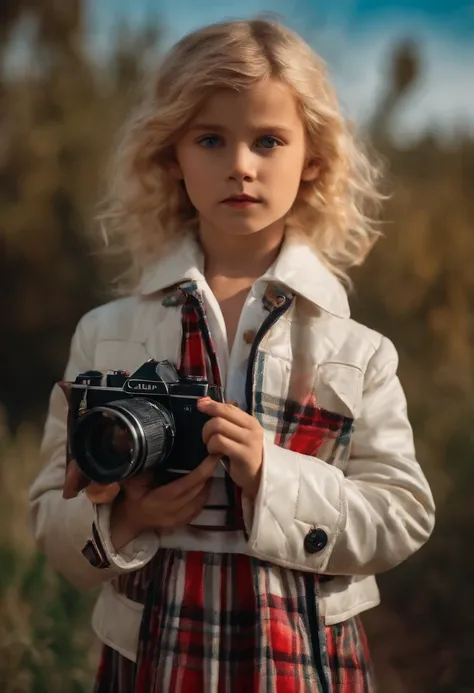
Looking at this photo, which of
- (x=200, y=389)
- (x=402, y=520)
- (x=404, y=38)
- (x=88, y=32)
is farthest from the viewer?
(x=88, y=32)

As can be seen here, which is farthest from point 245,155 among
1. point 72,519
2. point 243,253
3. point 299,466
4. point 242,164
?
point 72,519

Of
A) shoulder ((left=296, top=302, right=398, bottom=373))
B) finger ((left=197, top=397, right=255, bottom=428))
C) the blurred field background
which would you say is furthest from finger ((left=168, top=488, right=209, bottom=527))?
the blurred field background

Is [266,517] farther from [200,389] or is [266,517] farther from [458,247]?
[458,247]

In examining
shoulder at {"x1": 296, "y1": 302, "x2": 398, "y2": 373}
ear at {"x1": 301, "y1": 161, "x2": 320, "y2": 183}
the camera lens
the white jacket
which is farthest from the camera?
ear at {"x1": 301, "y1": 161, "x2": 320, "y2": 183}

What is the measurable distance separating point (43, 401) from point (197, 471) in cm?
141

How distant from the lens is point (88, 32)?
2096 millimetres

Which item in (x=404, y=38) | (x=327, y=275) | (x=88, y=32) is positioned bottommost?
(x=327, y=275)

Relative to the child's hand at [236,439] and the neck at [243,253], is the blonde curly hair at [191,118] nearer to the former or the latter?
the neck at [243,253]

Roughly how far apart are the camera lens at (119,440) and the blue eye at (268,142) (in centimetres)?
35

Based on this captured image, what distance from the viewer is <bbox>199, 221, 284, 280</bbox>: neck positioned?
1087 millimetres

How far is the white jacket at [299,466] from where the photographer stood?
3.02ft

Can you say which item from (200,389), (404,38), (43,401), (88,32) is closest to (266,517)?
(200,389)

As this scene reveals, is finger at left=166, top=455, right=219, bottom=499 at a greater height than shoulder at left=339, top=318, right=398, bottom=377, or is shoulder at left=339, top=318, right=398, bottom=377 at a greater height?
shoulder at left=339, top=318, right=398, bottom=377

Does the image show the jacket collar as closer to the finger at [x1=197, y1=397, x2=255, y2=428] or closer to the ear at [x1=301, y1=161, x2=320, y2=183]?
the ear at [x1=301, y1=161, x2=320, y2=183]
